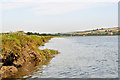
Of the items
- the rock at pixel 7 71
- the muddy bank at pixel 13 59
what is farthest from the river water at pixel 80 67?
the rock at pixel 7 71

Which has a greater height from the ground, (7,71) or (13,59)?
(13,59)

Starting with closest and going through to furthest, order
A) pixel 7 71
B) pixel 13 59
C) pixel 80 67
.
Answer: pixel 7 71 → pixel 13 59 → pixel 80 67

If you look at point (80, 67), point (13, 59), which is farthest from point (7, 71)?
point (80, 67)

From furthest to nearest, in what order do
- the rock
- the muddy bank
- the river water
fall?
the muddy bank → the rock → the river water

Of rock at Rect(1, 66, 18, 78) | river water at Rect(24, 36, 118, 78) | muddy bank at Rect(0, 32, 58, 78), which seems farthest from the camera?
muddy bank at Rect(0, 32, 58, 78)

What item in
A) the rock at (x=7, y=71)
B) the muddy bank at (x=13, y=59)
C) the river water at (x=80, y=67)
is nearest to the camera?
the river water at (x=80, y=67)

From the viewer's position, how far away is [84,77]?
1296 cm

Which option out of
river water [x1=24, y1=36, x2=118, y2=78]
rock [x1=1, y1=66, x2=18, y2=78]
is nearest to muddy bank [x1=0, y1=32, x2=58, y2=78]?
rock [x1=1, y1=66, x2=18, y2=78]

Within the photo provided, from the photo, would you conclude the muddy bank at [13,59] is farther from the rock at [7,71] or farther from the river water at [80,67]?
the river water at [80,67]

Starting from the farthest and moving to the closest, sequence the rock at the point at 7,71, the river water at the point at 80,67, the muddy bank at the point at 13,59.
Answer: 1. the muddy bank at the point at 13,59
2. the rock at the point at 7,71
3. the river water at the point at 80,67

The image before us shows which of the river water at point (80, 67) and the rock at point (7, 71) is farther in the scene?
the rock at point (7, 71)

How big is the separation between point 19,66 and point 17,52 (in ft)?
4.89

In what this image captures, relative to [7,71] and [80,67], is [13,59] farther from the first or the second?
[80,67]

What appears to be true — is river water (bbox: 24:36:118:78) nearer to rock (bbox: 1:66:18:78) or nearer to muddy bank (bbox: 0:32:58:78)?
muddy bank (bbox: 0:32:58:78)
